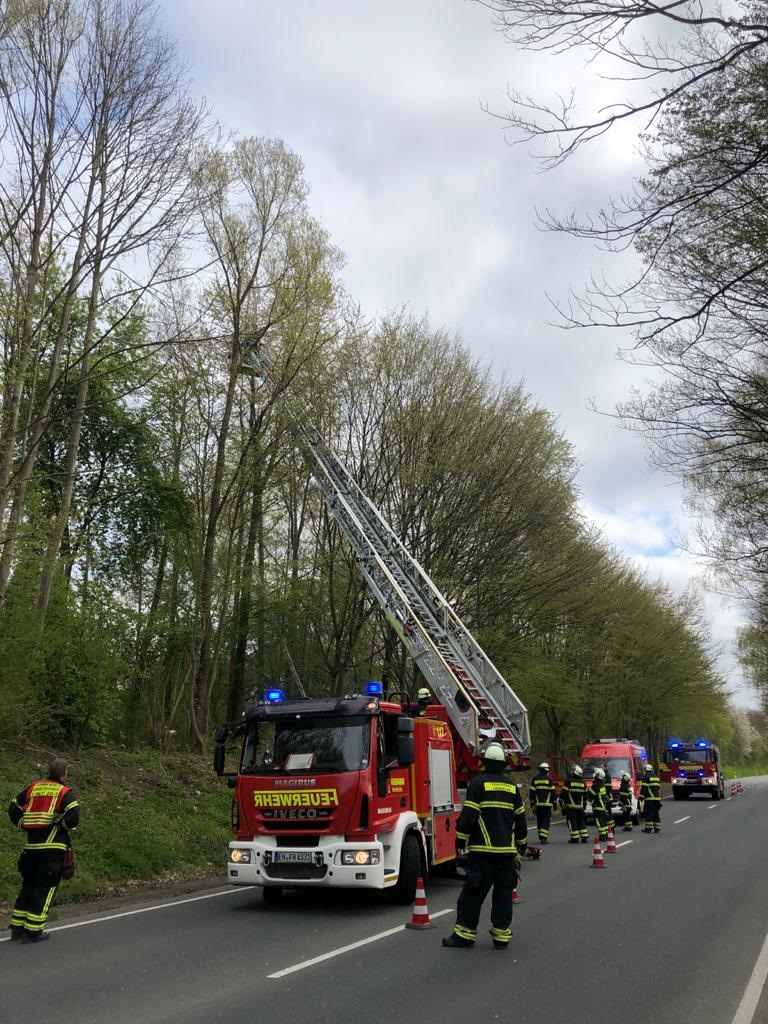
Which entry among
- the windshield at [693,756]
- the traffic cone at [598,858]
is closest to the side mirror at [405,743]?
the traffic cone at [598,858]

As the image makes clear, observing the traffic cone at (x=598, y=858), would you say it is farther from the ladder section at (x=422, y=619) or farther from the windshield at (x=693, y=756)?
the windshield at (x=693, y=756)

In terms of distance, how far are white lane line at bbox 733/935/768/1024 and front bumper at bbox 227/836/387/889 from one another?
3822 millimetres

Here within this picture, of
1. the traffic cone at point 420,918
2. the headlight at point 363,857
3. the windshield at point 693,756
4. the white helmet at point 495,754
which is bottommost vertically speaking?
the traffic cone at point 420,918

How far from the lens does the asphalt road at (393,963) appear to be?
5.73m

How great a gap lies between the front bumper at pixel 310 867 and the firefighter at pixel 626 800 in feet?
49.8

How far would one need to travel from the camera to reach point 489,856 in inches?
294

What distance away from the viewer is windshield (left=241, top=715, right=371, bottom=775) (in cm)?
980

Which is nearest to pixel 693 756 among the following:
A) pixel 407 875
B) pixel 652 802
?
pixel 652 802

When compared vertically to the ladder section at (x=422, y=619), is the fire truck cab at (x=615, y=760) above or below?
below

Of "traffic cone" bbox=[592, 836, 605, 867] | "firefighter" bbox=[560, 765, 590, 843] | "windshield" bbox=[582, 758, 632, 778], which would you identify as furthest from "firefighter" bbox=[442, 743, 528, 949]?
"windshield" bbox=[582, 758, 632, 778]

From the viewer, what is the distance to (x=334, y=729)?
10086mm

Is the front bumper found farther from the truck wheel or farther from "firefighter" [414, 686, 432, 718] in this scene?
"firefighter" [414, 686, 432, 718]

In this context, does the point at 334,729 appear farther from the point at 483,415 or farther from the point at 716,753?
the point at 716,753

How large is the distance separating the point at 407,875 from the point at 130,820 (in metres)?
5.80
